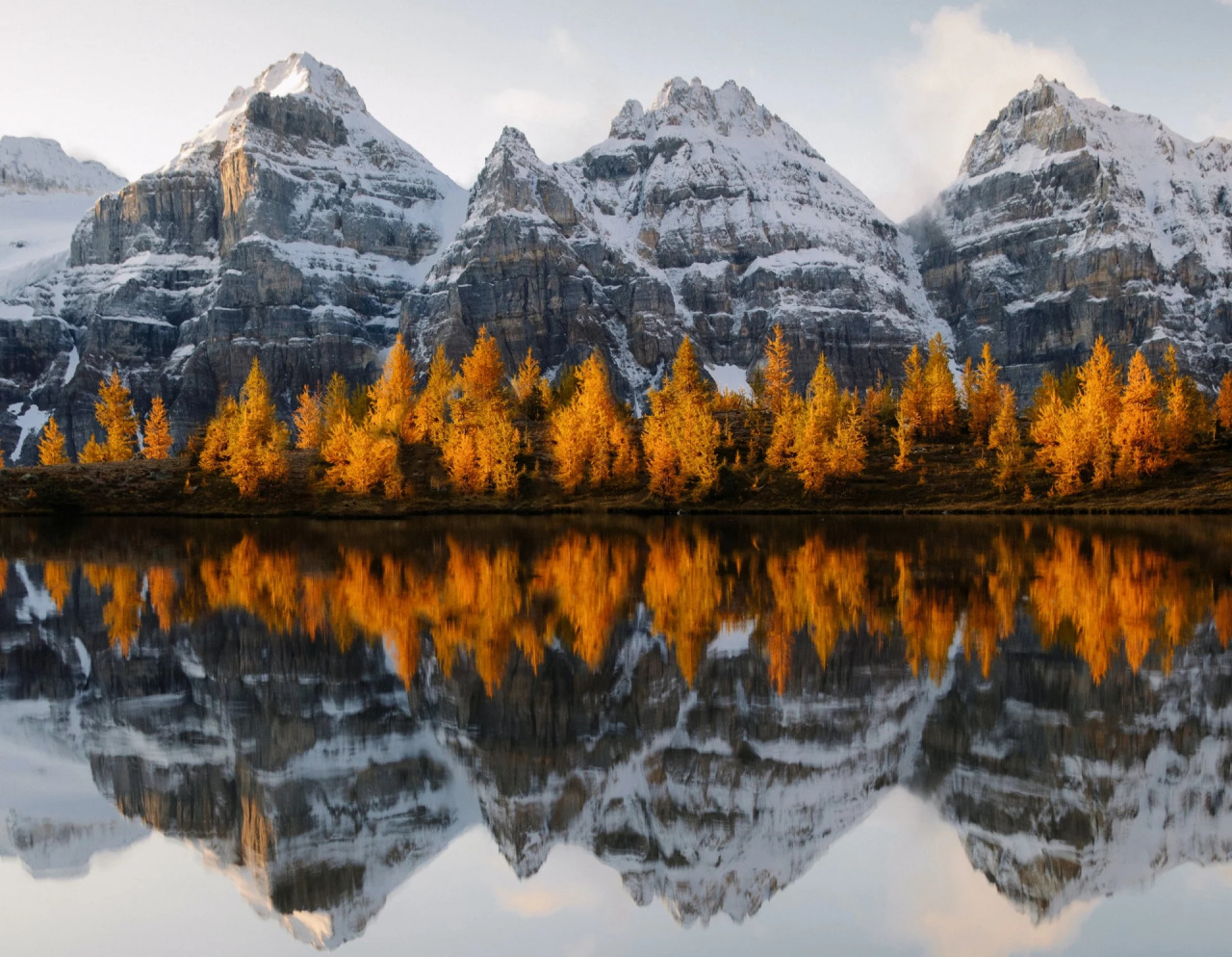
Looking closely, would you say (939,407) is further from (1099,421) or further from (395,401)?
(395,401)

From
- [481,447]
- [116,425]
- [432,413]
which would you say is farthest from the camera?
[116,425]

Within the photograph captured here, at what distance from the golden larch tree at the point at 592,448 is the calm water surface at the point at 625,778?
57.7m

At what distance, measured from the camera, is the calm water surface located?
899cm

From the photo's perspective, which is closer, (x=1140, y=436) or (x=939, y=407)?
(x=1140, y=436)

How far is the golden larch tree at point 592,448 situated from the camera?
269 ft

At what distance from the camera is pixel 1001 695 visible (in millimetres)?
14805

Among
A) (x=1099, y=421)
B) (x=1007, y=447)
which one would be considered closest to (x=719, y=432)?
(x=1007, y=447)

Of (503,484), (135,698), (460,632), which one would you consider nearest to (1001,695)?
(460,632)

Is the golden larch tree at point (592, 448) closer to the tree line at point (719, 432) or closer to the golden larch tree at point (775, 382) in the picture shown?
the tree line at point (719, 432)

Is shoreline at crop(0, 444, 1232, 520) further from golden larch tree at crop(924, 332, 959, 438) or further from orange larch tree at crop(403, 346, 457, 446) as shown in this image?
golden larch tree at crop(924, 332, 959, 438)

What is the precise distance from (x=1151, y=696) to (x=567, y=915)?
9.99m

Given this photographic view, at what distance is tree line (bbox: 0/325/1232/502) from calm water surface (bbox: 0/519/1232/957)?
5407 cm

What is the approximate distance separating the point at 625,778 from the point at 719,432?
73.4 m

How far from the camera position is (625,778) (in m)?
12.0
